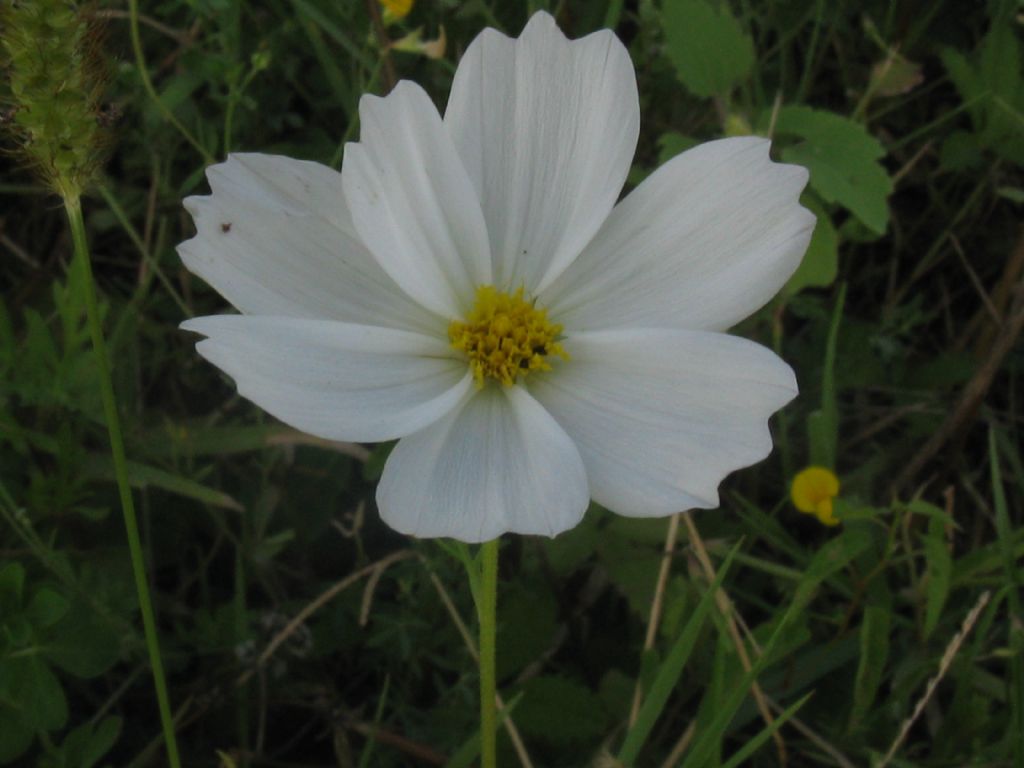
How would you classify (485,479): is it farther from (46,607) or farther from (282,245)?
(46,607)

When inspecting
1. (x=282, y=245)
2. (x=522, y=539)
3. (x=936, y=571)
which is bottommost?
(x=522, y=539)

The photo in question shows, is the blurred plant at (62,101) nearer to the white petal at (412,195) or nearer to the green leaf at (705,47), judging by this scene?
the white petal at (412,195)

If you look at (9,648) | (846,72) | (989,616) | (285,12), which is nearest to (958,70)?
(846,72)

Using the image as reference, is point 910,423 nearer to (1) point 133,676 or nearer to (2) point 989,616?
(2) point 989,616

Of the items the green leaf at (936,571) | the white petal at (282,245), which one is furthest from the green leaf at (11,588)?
the green leaf at (936,571)

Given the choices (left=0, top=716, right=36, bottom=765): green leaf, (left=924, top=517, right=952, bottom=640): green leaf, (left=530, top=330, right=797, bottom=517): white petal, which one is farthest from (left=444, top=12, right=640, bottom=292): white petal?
(left=0, top=716, right=36, bottom=765): green leaf

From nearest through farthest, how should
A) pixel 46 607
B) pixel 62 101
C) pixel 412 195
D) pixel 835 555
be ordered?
pixel 62 101, pixel 412 195, pixel 46 607, pixel 835 555

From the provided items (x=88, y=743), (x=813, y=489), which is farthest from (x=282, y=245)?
(x=813, y=489)

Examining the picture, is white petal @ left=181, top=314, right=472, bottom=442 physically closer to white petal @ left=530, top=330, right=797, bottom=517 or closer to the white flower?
the white flower
